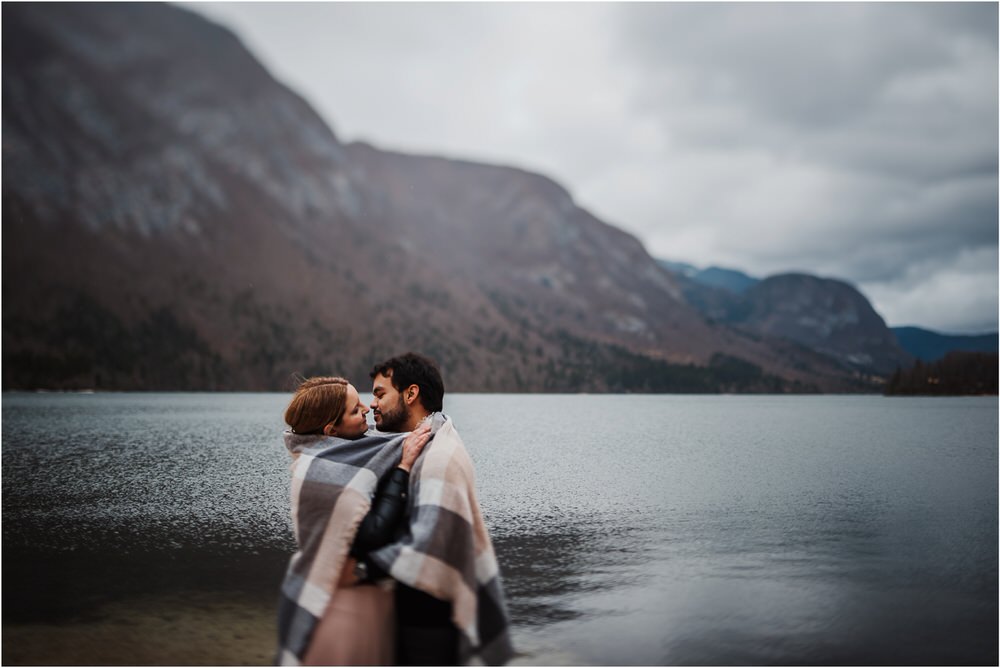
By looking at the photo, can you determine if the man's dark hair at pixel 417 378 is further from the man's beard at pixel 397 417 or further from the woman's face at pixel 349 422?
the woman's face at pixel 349 422

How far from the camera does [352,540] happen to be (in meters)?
5.74

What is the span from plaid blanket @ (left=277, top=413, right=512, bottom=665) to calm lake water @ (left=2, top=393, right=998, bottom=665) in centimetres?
697

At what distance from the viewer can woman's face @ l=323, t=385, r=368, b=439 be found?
596cm

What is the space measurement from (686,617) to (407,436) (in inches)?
429

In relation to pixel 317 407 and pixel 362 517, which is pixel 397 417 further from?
pixel 362 517

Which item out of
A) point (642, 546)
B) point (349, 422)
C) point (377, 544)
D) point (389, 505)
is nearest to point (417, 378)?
point (349, 422)

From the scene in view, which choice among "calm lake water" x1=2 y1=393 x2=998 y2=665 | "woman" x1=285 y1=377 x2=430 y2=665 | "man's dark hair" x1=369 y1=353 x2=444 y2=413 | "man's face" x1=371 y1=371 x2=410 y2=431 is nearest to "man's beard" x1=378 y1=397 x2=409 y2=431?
"man's face" x1=371 y1=371 x2=410 y2=431

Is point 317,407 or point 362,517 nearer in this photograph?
point 362,517

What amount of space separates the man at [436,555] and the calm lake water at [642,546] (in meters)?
6.55

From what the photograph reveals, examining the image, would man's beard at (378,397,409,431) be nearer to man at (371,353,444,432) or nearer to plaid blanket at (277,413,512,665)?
man at (371,353,444,432)

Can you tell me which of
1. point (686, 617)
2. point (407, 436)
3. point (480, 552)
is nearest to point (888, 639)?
point (686, 617)

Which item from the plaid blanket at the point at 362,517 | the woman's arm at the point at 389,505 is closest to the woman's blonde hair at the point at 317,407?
the plaid blanket at the point at 362,517

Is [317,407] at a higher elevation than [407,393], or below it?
below

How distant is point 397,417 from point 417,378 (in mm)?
381
